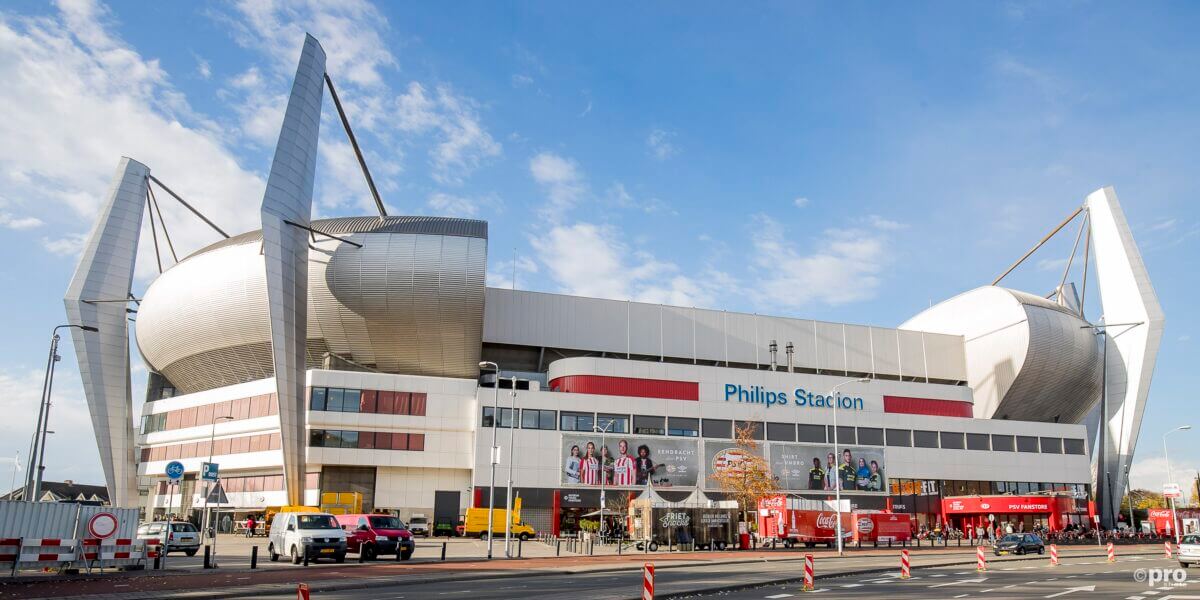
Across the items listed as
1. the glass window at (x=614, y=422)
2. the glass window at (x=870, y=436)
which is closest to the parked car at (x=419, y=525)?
the glass window at (x=614, y=422)

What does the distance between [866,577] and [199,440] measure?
67.1m

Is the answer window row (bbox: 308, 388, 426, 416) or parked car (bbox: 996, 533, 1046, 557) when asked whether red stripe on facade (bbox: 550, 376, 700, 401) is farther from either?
parked car (bbox: 996, 533, 1046, 557)

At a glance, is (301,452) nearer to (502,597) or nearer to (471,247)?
(471,247)

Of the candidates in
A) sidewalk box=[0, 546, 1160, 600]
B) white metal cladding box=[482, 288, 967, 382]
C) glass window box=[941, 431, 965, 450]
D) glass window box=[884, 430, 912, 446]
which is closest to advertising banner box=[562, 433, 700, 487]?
white metal cladding box=[482, 288, 967, 382]

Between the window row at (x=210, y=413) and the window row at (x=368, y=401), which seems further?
the window row at (x=210, y=413)

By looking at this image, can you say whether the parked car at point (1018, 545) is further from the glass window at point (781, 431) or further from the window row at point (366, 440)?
the window row at point (366, 440)

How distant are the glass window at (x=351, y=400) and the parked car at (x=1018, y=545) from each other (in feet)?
160

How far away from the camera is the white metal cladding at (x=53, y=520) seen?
24781 millimetres

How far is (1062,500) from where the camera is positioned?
74.7m

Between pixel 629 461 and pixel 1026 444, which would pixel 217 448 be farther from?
pixel 1026 444

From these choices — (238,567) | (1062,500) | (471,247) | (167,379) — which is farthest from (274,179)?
(1062,500)

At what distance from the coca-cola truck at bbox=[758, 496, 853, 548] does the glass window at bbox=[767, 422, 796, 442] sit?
67.0 ft

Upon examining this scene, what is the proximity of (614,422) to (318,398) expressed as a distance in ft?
82.3

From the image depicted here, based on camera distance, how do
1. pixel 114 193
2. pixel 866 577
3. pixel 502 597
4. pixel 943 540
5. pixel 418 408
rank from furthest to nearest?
pixel 114 193
pixel 418 408
pixel 943 540
pixel 866 577
pixel 502 597
